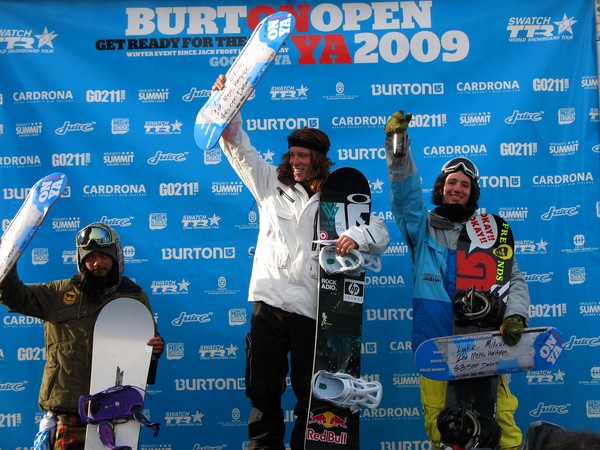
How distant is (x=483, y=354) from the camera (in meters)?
3.37

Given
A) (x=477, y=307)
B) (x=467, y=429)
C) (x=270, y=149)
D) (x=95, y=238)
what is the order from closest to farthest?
1. (x=467, y=429)
2. (x=477, y=307)
3. (x=95, y=238)
4. (x=270, y=149)

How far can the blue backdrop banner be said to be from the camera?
4.36 m

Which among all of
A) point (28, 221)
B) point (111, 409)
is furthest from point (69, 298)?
point (111, 409)

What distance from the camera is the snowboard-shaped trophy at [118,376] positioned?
134 inches

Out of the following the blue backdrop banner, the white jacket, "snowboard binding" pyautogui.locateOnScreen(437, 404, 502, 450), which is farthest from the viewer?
the blue backdrop banner

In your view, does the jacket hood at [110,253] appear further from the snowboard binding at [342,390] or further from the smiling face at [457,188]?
the smiling face at [457,188]

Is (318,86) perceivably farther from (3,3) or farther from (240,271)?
(3,3)

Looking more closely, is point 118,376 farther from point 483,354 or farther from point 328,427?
point 483,354

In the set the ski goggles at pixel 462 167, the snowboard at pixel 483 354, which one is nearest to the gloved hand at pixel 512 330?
the snowboard at pixel 483 354

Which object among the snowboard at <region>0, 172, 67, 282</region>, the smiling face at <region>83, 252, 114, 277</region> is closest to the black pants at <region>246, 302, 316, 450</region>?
the smiling face at <region>83, 252, 114, 277</region>

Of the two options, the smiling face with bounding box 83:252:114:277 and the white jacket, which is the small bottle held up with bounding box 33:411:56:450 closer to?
the smiling face with bounding box 83:252:114:277

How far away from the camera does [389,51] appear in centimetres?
445

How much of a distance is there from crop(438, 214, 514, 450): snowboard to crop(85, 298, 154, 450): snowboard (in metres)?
1.47

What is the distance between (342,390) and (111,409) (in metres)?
1.09
